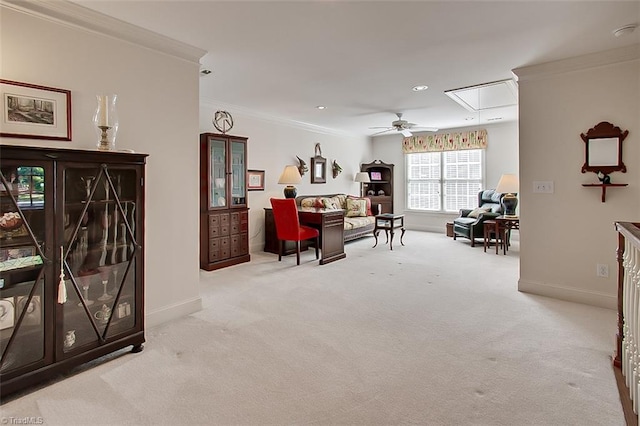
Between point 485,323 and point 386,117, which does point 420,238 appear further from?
point 485,323

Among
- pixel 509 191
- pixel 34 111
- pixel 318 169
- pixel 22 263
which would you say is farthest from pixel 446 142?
pixel 22 263

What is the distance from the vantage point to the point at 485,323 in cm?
290

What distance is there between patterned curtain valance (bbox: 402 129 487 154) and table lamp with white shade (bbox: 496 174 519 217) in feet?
5.75

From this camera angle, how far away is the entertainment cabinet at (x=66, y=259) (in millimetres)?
1902

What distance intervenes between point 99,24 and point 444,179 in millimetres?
7347

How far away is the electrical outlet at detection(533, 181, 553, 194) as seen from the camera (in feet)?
11.7

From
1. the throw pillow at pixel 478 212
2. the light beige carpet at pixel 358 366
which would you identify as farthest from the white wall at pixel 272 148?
the throw pillow at pixel 478 212

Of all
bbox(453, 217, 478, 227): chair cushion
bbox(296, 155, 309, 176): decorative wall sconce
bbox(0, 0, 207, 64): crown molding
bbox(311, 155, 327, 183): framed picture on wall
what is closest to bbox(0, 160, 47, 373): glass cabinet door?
bbox(0, 0, 207, 64): crown molding

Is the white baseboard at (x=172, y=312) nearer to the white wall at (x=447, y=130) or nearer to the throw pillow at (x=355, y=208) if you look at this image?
the throw pillow at (x=355, y=208)

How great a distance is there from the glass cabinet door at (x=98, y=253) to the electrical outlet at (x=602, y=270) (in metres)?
4.14

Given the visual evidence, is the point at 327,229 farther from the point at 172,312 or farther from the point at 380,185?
the point at 380,185

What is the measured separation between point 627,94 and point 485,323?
2.52 meters

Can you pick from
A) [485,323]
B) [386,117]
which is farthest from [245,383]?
[386,117]

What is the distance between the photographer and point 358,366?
223 centimetres
